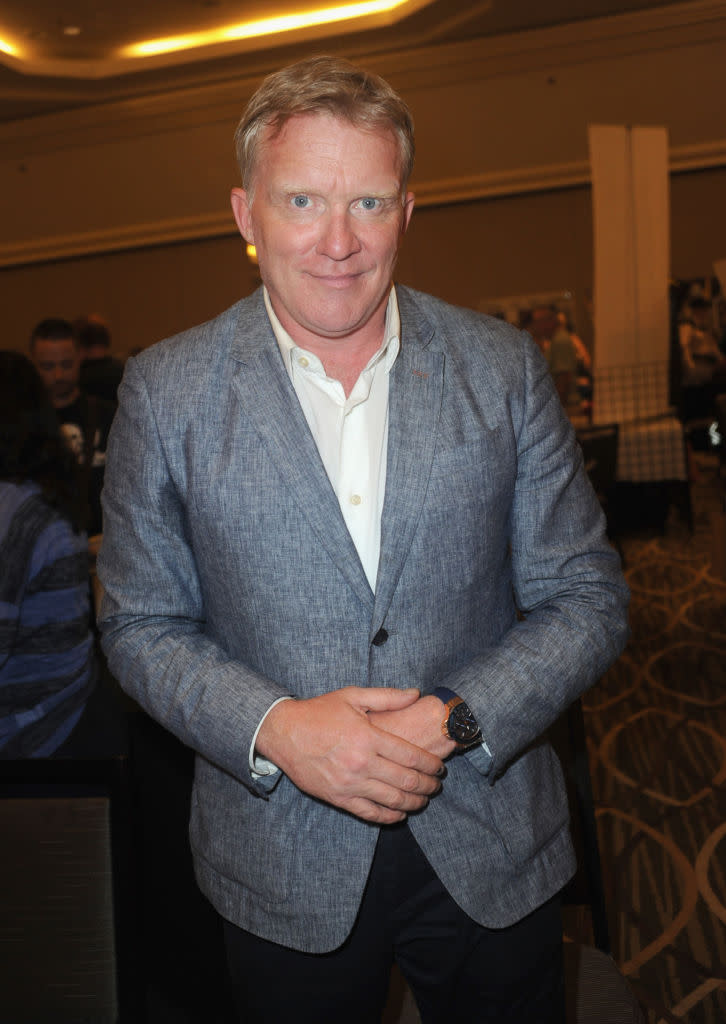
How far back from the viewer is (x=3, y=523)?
83.3 inches

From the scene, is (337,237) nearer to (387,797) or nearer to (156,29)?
(387,797)

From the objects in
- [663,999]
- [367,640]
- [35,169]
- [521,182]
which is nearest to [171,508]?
[367,640]

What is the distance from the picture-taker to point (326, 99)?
109 cm

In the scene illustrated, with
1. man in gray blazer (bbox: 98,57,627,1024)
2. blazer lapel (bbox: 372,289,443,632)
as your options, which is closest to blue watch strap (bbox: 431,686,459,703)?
man in gray blazer (bbox: 98,57,627,1024)

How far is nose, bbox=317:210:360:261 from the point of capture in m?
1.10

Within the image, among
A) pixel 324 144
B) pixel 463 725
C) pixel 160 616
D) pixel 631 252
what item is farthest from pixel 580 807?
pixel 631 252

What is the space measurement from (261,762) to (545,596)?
0.42 metres

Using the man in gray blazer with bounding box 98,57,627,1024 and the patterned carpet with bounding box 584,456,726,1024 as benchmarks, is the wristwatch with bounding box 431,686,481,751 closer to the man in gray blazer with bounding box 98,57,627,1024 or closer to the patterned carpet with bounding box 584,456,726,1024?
the man in gray blazer with bounding box 98,57,627,1024

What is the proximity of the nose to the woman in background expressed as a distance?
1292 millimetres

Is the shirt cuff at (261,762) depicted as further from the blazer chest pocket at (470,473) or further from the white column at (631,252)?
the white column at (631,252)

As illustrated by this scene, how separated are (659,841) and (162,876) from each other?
160cm

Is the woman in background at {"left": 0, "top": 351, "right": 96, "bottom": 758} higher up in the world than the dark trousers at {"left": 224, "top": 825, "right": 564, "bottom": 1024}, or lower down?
higher up

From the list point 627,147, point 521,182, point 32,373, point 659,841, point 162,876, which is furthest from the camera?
point 521,182

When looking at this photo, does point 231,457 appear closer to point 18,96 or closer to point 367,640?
point 367,640
